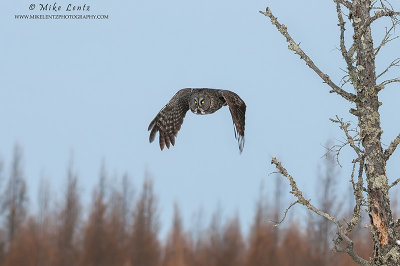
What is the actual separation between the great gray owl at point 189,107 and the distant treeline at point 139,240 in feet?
54.5

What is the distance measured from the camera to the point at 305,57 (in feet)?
31.5

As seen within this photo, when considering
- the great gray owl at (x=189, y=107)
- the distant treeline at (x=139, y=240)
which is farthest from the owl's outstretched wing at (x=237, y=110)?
the distant treeline at (x=139, y=240)

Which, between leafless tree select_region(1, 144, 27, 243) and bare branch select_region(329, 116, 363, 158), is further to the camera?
leafless tree select_region(1, 144, 27, 243)

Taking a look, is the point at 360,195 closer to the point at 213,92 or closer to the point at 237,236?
the point at 213,92

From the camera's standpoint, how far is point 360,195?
9.22 metres

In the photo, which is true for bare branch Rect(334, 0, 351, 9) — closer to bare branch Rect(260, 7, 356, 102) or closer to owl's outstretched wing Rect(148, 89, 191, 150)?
bare branch Rect(260, 7, 356, 102)

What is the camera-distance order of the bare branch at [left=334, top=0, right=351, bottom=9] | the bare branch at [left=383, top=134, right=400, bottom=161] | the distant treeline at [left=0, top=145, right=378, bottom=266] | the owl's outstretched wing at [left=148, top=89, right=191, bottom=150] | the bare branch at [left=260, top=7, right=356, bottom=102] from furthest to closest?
the distant treeline at [left=0, top=145, right=378, bottom=266] < the owl's outstretched wing at [left=148, top=89, right=191, bottom=150] < the bare branch at [left=334, top=0, right=351, bottom=9] < the bare branch at [left=260, top=7, right=356, bottom=102] < the bare branch at [left=383, top=134, right=400, bottom=161]

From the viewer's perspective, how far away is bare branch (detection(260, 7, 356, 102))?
9.51 meters

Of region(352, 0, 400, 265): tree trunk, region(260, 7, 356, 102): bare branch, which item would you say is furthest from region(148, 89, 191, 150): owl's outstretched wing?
region(352, 0, 400, 265): tree trunk

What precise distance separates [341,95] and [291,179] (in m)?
1.32

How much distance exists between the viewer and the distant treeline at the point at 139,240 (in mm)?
31844

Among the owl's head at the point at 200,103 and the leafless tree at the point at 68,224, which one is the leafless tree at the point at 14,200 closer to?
the leafless tree at the point at 68,224

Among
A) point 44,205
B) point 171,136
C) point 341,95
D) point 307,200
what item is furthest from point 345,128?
point 44,205

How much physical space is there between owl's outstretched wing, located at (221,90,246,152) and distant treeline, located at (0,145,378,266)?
18252 millimetres
